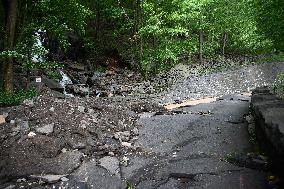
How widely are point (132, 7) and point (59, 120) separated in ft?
47.7

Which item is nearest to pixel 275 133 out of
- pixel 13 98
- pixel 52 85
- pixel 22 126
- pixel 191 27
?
pixel 22 126

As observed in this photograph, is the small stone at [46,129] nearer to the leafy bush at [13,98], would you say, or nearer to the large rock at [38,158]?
the large rock at [38,158]

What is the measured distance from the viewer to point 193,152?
27.6 ft

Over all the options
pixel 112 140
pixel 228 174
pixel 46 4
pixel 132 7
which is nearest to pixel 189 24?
pixel 132 7

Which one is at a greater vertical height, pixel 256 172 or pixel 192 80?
pixel 192 80

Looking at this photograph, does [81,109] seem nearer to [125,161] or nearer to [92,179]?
[125,161]

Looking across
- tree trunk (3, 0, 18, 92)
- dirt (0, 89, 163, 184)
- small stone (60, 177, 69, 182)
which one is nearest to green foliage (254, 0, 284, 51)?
dirt (0, 89, 163, 184)

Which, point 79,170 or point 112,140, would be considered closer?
point 79,170

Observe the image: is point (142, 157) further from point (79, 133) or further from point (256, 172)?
point (256, 172)

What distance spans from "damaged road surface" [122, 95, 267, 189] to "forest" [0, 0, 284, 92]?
3861 mm

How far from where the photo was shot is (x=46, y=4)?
15430mm

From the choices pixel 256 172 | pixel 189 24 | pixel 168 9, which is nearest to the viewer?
pixel 256 172

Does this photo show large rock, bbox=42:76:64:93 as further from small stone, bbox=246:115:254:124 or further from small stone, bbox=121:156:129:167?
small stone, bbox=121:156:129:167

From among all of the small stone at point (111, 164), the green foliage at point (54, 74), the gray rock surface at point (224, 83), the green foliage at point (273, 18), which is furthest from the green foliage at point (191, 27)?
the small stone at point (111, 164)
